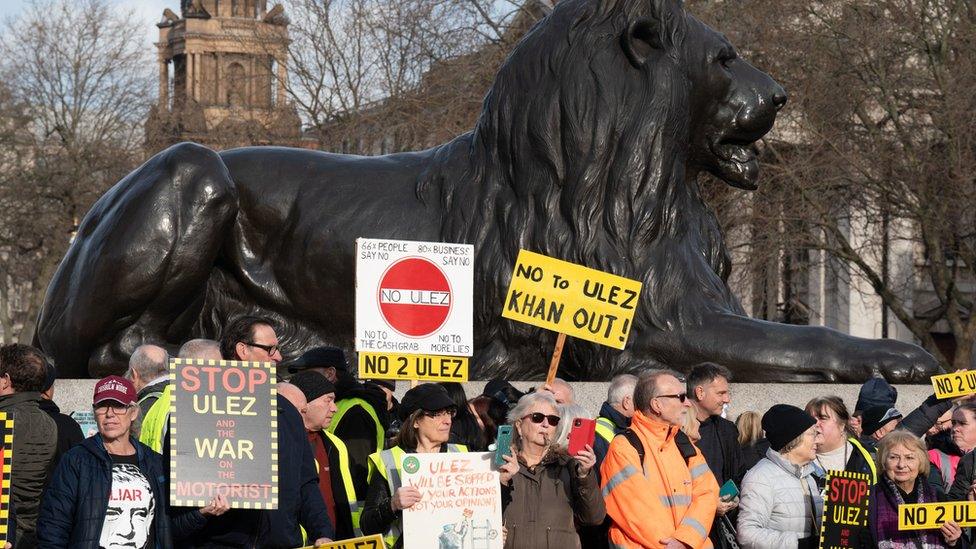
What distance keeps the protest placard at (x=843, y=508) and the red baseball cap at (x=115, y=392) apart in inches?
119

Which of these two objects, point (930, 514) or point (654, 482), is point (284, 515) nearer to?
point (654, 482)

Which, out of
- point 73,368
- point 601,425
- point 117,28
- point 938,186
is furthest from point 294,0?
point 601,425

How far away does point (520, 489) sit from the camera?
23.5 ft

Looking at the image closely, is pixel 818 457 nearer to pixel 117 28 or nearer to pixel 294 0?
pixel 294 0

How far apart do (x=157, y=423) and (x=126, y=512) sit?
92 cm

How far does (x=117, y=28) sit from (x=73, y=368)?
1574 inches

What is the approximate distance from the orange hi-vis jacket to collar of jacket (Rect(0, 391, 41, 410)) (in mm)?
2357

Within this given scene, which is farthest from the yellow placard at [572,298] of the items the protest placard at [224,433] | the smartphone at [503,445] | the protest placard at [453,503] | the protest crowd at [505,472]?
the protest placard at [224,433]

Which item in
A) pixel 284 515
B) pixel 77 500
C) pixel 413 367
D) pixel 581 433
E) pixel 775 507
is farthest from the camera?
pixel 413 367

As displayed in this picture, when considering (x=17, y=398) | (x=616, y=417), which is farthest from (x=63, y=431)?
(x=616, y=417)

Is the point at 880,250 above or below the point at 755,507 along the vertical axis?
above

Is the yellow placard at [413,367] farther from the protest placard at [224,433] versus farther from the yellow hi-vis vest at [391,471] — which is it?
the protest placard at [224,433]

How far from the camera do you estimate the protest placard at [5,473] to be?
20.7 ft

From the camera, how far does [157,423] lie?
23.8ft
